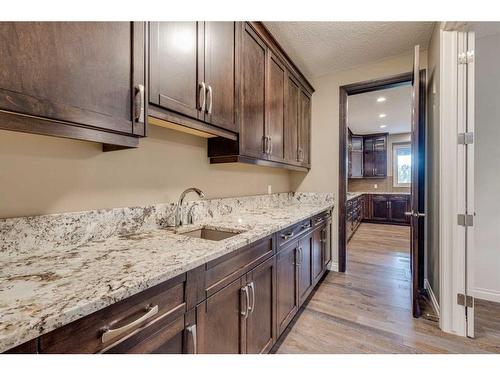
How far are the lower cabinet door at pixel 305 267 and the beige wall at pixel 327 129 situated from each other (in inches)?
38.7

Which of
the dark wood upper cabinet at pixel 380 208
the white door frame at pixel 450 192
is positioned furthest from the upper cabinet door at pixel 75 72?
the dark wood upper cabinet at pixel 380 208

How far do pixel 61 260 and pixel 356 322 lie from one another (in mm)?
2068

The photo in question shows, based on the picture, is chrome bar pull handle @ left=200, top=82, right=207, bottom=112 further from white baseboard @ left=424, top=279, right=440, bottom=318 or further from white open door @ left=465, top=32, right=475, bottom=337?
white baseboard @ left=424, top=279, right=440, bottom=318

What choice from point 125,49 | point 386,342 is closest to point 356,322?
point 386,342

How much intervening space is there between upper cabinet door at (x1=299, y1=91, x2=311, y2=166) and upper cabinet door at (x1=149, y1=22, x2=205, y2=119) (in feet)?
5.67

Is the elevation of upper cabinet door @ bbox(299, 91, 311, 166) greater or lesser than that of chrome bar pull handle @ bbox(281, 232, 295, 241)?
greater

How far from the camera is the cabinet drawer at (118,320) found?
55 cm

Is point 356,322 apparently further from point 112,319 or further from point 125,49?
point 125,49

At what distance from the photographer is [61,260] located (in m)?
0.86

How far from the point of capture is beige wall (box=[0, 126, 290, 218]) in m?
0.93

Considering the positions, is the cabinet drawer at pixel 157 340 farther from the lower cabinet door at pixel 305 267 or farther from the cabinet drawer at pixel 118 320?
the lower cabinet door at pixel 305 267

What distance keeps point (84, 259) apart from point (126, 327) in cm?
38

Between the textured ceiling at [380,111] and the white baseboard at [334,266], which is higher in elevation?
the textured ceiling at [380,111]

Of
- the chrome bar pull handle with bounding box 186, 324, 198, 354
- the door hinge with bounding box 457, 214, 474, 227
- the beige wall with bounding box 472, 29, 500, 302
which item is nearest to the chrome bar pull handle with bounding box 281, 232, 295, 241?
the chrome bar pull handle with bounding box 186, 324, 198, 354
